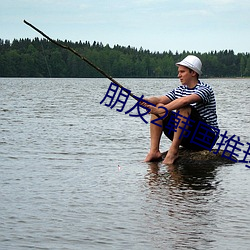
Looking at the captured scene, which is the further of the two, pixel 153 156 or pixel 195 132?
pixel 153 156

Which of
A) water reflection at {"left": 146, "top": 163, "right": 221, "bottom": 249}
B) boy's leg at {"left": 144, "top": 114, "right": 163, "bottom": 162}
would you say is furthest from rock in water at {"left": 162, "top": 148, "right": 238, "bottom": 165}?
boy's leg at {"left": 144, "top": 114, "right": 163, "bottom": 162}

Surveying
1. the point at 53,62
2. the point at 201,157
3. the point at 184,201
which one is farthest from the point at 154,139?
the point at 53,62

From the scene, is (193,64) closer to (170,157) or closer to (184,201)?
(170,157)

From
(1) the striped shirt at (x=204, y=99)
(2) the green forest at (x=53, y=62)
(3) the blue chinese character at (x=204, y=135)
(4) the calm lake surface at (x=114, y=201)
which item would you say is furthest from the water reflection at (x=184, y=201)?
(2) the green forest at (x=53, y=62)

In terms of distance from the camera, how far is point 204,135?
916cm

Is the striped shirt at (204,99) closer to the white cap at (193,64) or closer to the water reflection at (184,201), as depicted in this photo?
the white cap at (193,64)

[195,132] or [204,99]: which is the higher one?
[204,99]

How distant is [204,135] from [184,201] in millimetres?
2494

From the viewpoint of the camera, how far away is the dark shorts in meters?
9.00

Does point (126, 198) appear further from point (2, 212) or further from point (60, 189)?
point (2, 212)


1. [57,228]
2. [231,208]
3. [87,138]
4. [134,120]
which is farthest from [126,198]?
[134,120]

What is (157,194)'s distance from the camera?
7152 millimetres

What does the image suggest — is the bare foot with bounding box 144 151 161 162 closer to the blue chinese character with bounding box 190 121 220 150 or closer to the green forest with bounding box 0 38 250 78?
the blue chinese character with bounding box 190 121 220 150

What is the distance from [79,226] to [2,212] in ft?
2.62
